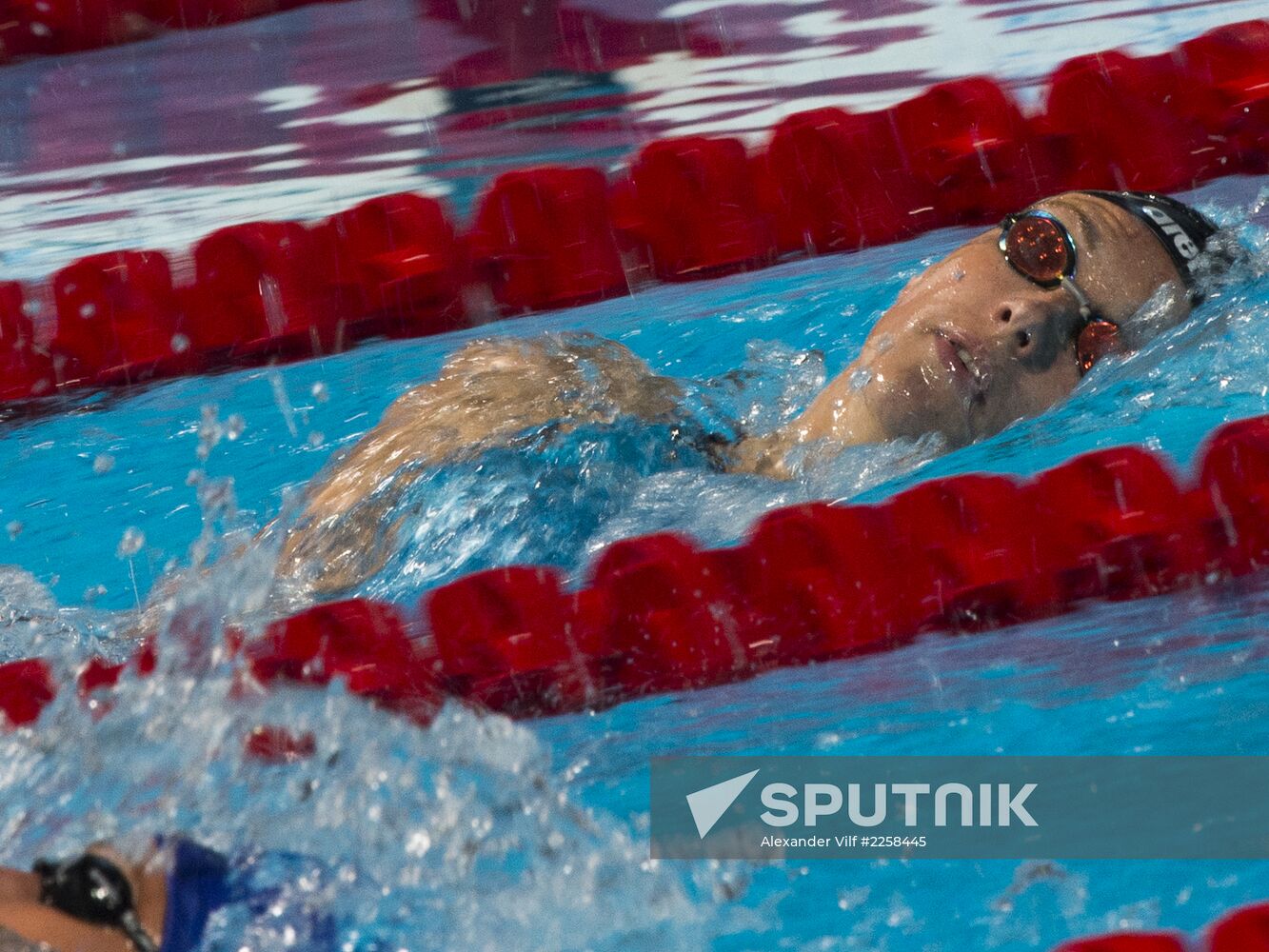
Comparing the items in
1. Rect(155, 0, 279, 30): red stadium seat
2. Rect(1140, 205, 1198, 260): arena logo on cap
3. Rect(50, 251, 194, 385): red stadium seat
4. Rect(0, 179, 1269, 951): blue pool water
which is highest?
Rect(155, 0, 279, 30): red stadium seat

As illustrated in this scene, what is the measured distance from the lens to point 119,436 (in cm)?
285

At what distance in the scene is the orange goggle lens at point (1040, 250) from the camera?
1.97m

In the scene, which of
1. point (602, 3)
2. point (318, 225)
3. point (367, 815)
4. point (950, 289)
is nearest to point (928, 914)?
point (367, 815)

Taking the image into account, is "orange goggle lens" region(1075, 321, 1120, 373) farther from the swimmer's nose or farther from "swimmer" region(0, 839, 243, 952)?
"swimmer" region(0, 839, 243, 952)

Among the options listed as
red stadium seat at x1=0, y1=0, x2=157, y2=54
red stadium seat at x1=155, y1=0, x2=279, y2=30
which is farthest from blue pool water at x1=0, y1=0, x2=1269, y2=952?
red stadium seat at x1=155, y1=0, x2=279, y2=30

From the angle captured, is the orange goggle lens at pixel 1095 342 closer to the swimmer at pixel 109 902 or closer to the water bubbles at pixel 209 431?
the swimmer at pixel 109 902

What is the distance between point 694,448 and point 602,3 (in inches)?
119

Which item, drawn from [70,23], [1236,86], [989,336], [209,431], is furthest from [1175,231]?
[70,23]

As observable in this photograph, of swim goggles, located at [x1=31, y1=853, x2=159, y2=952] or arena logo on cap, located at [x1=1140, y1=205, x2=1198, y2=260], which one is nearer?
swim goggles, located at [x1=31, y1=853, x2=159, y2=952]

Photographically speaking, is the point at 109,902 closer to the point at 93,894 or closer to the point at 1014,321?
the point at 93,894

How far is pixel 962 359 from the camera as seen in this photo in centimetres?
195

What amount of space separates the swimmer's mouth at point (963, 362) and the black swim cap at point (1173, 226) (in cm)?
35

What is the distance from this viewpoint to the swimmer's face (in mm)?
1943

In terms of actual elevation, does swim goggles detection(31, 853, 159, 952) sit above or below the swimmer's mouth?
below
